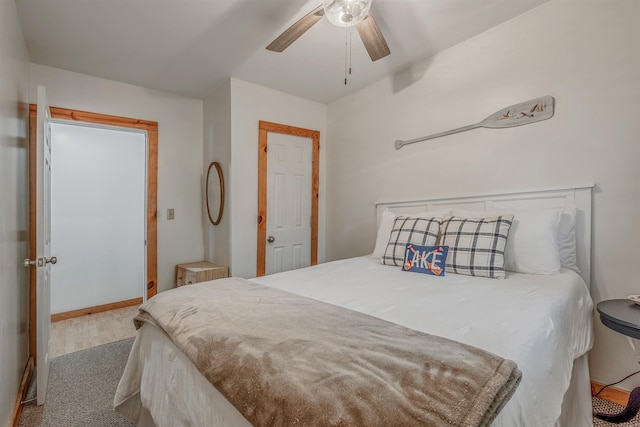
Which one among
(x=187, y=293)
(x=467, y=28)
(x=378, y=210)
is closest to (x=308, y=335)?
(x=187, y=293)

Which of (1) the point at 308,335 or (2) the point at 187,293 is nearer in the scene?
(1) the point at 308,335

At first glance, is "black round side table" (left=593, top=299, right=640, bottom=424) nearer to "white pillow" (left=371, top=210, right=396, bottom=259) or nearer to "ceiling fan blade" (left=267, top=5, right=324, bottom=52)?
"white pillow" (left=371, top=210, right=396, bottom=259)

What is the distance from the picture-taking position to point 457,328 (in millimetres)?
992

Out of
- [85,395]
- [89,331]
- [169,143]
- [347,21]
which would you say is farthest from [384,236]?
[89,331]

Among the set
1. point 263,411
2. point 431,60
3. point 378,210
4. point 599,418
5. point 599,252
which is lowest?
point 599,418

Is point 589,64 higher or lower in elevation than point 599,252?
higher

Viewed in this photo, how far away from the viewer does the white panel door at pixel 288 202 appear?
3.33m

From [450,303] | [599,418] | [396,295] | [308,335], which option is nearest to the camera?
[308,335]

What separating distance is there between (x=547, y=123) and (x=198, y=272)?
309 centimetres

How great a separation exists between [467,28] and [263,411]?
274cm

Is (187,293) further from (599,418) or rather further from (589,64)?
(589,64)

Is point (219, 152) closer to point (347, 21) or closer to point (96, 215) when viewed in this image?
point (96, 215)

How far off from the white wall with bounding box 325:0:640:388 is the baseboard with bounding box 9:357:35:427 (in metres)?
3.02

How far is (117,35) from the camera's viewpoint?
7.49 ft
